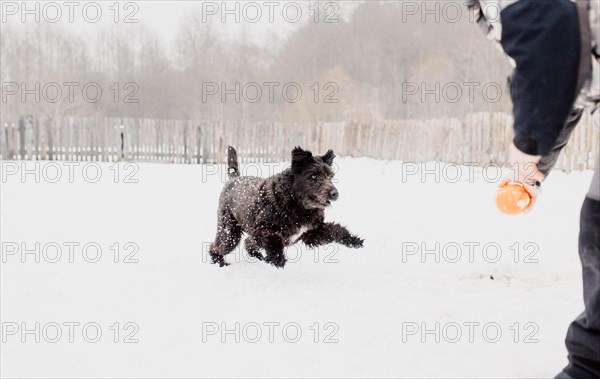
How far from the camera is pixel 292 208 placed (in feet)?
18.7

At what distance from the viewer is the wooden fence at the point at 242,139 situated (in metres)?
17.3

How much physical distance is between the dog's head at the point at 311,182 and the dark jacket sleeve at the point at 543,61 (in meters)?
3.86

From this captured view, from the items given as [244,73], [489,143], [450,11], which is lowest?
[489,143]

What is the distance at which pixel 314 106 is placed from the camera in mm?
39062

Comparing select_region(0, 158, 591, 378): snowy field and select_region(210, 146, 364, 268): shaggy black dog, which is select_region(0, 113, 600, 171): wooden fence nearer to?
select_region(0, 158, 591, 378): snowy field

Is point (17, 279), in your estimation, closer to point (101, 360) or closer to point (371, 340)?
point (101, 360)

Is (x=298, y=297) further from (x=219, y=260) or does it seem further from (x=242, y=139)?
(x=242, y=139)

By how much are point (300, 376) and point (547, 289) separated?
2.40 metres

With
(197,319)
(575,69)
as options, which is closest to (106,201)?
(197,319)

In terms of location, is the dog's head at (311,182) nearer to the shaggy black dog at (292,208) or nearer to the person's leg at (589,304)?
the shaggy black dog at (292,208)

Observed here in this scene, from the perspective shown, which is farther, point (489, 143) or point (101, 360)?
point (489, 143)

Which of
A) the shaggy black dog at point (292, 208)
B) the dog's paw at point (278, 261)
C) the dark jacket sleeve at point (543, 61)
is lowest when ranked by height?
the dog's paw at point (278, 261)

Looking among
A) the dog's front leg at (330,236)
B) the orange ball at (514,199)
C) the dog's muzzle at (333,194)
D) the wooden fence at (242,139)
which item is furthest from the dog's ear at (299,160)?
the wooden fence at (242,139)

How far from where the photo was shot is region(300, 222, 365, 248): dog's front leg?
228 inches
